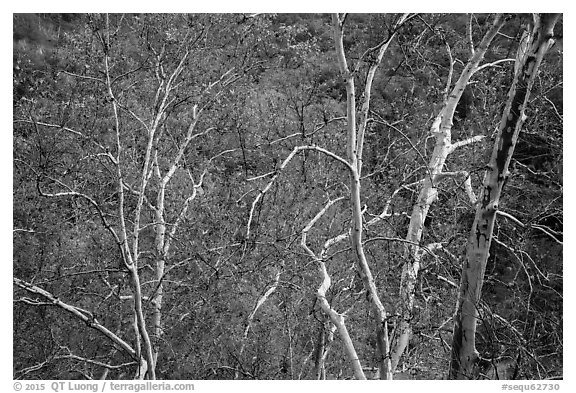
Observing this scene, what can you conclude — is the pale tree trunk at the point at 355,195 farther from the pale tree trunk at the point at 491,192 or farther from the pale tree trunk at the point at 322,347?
the pale tree trunk at the point at 322,347

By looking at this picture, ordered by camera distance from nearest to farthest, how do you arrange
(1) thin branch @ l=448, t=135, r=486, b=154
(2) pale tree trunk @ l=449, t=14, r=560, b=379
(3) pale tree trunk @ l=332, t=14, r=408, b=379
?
1. (2) pale tree trunk @ l=449, t=14, r=560, b=379
2. (3) pale tree trunk @ l=332, t=14, r=408, b=379
3. (1) thin branch @ l=448, t=135, r=486, b=154

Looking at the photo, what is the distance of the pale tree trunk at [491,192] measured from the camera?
2.73m

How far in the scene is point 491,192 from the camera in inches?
112

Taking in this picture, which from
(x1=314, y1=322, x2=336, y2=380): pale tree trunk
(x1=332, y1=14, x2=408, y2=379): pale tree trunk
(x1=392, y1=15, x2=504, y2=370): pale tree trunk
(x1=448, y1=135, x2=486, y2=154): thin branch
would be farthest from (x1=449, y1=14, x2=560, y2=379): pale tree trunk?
(x1=314, y1=322, x2=336, y2=380): pale tree trunk

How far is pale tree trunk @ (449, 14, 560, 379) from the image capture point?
2730 mm

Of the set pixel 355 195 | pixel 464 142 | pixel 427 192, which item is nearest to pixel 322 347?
pixel 427 192

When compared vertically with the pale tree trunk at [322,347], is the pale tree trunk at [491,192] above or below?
above

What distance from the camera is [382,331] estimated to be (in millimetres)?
3299

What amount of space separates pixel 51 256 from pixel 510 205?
213 inches

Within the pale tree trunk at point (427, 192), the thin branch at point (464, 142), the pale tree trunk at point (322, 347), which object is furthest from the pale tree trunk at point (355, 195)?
the pale tree trunk at point (322, 347)

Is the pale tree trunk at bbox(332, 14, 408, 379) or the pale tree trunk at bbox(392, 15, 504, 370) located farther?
the pale tree trunk at bbox(392, 15, 504, 370)

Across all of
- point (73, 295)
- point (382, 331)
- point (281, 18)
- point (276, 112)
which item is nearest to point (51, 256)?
point (73, 295)

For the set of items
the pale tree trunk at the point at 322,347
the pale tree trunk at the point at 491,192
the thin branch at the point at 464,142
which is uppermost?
the thin branch at the point at 464,142

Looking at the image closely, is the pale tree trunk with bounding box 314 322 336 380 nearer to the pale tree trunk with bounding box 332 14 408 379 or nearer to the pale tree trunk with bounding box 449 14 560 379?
the pale tree trunk with bounding box 332 14 408 379
